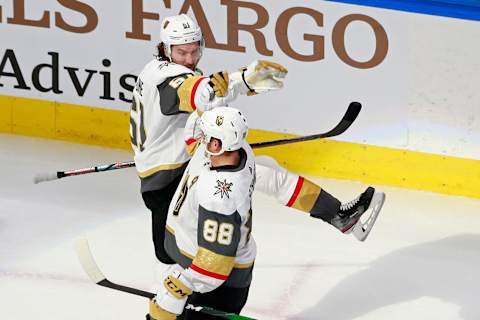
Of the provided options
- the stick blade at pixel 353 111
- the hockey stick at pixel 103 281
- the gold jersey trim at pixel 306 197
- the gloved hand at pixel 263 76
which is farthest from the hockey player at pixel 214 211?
the stick blade at pixel 353 111

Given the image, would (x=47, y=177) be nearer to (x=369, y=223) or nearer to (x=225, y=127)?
(x=369, y=223)

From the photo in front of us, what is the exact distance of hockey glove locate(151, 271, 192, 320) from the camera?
4469 mm

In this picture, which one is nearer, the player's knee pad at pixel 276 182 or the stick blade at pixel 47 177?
the player's knee pad at pixel 276 182

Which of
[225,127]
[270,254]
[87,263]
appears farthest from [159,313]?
[270,254]

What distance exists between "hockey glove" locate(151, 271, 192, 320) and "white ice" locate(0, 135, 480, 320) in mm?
793

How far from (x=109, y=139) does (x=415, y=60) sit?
5.85 ft

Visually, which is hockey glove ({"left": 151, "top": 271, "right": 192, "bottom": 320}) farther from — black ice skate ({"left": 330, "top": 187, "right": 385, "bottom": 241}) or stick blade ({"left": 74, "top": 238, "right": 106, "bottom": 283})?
black ice skate ({"left": 330, "top": 187, "right": 385, "bottom": 241})

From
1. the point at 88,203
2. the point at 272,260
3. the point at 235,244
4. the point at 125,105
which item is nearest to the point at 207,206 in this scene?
the point at 235,244

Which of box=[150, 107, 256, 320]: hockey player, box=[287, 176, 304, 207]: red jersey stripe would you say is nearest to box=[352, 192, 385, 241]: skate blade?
box=[287, 176, 304, 207]: red jersey stripe

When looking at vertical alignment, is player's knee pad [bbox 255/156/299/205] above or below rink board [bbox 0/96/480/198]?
above

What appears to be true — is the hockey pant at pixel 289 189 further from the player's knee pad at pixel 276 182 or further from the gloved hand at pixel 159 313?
the gloved hand at pixel 159 313

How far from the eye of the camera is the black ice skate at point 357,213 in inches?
204

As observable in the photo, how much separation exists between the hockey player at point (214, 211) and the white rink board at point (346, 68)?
8.19ft

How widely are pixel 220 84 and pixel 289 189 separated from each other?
47 centimetres
